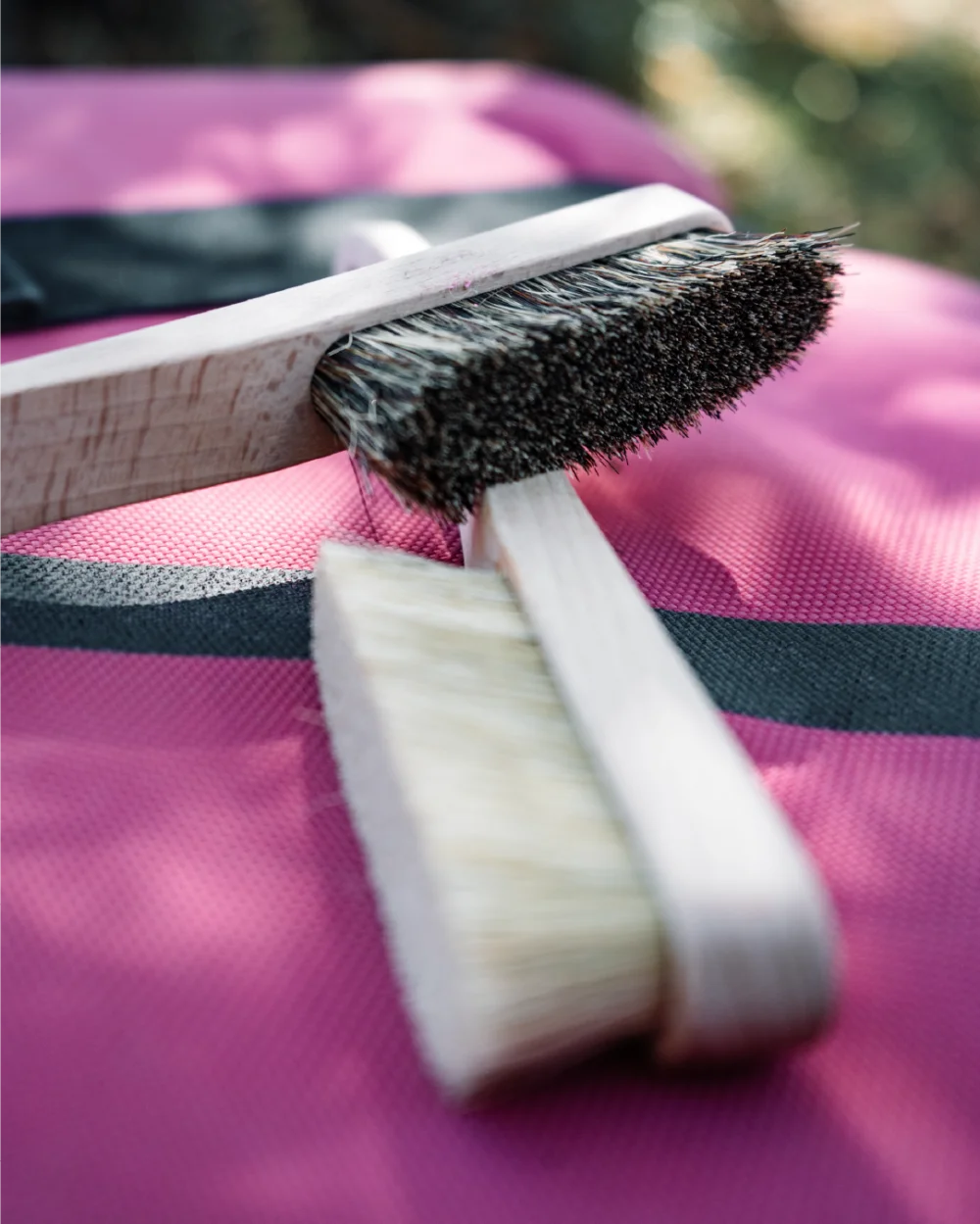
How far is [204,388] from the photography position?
27.5 inches

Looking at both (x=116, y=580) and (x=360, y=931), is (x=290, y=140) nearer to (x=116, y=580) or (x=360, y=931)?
(x=116, y=580)

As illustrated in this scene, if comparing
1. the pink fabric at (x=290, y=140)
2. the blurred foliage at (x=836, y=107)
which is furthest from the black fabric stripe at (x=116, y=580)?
the blurred foliage at (x=836, y=107)

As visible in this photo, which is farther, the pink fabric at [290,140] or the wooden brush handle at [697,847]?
the pink fabric at [290,140]

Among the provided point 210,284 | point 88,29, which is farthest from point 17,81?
point 88,29

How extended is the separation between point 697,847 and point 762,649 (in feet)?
0.91

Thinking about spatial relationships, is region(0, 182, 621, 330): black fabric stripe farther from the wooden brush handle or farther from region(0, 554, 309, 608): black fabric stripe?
the wooden brush handle

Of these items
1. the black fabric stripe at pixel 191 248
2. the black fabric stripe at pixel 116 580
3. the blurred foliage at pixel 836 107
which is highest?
the black fabric stripe at pixel 191 248

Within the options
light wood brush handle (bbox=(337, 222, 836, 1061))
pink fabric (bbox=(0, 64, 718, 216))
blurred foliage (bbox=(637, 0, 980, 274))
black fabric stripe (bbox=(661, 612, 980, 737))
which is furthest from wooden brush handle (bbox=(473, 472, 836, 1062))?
blurred foliage (bbox=(637, 0, 980, 274))

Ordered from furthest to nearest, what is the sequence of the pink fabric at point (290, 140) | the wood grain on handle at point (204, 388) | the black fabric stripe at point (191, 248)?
the pink fabric at point (290, 140) → the black fabric stripe at point (191, 248) → the wood grain on handle at point (204, 388)

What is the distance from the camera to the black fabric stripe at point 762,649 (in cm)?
69

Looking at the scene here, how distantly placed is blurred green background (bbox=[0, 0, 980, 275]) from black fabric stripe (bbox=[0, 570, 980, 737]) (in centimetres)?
244

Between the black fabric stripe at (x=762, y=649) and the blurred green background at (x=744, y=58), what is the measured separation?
244 cm

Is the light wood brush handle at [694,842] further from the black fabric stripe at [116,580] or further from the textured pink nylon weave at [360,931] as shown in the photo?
the black fabric stripe at [116,580]

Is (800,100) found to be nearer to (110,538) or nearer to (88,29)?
(88,29)
